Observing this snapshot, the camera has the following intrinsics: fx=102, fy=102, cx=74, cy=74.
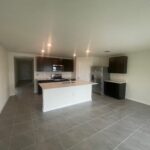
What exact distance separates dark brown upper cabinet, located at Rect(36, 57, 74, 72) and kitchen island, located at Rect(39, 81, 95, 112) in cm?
201

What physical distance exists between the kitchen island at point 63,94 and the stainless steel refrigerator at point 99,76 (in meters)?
1.33

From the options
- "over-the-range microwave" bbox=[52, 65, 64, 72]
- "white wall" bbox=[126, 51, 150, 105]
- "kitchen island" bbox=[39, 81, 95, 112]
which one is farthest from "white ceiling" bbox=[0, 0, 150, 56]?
"over-the-range microwave" bbox=[52, 65, 64, 72]

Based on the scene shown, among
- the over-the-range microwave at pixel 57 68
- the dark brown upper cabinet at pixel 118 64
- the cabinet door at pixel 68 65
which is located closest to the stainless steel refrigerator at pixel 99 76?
the dark brown upper cabinet at pixel 118 64

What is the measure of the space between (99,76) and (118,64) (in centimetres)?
124

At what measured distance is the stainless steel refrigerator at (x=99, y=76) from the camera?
5882 mm

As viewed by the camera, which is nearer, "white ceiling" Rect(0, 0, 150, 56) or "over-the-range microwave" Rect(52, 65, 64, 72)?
"white ceiling" Rect(0, 0, 150, 56)

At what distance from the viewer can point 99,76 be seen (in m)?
6.02

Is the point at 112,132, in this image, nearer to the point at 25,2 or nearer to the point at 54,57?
the point at 25,2

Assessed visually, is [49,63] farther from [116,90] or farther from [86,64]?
[116,90]

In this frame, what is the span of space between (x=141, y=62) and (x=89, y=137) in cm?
406

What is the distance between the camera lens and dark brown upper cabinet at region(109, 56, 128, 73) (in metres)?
5.16

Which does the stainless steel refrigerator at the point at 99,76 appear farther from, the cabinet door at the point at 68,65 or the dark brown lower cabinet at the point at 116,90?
the cabinet door at the point at 68,65

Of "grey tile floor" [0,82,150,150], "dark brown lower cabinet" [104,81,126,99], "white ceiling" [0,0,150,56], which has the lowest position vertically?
"grey tile floor" [0,82,150,150]

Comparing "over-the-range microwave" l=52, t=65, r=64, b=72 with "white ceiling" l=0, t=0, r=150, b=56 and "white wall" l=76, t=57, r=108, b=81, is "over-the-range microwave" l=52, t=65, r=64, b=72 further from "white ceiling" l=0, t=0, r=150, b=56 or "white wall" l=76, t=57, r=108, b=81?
"white ceiling" l=0, t=0, r=150, b=56
